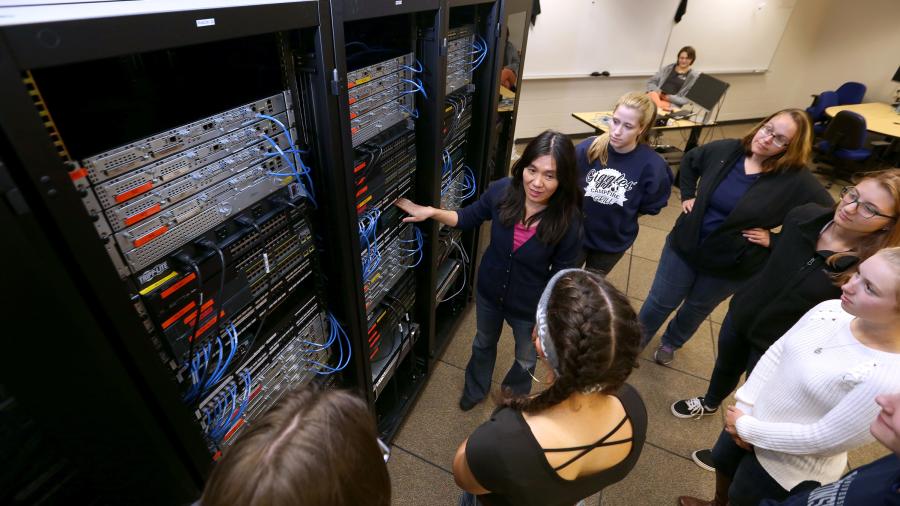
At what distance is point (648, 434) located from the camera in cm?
211

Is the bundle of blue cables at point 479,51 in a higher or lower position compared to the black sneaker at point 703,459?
higher

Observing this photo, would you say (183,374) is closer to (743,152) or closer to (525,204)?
(525,204)

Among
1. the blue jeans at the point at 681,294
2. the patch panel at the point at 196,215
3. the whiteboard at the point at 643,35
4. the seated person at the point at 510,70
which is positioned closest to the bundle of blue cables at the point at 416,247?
the patch panel at the point at 196,215

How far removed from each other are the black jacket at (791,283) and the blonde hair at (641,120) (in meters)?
0.67

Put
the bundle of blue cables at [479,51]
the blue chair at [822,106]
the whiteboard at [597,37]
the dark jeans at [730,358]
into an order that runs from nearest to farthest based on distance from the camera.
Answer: the dark jeans at [730,358] < the bundle of blue cables at [479,51] < the whiteboard at [597,37] < the blue chair at [822,106]

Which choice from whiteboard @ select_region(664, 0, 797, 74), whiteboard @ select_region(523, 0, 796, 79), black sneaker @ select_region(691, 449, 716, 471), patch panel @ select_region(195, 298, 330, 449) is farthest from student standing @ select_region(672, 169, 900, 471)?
whiteboard @ select_region(664, 0, 797, 74)

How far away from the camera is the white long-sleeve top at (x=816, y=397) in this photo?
98 cm

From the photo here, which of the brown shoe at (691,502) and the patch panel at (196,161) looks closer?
the patch panel at (196,161)

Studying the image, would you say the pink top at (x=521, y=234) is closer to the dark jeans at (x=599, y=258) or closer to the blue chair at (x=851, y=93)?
the dark jeans at (x=599, y=258)

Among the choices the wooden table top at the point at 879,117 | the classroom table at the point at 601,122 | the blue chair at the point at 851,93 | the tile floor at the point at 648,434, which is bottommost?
the tile floor at the point at 648,434

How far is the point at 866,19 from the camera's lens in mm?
5926

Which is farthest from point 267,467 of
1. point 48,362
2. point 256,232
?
point 256,232

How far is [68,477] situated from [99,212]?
0.46 m

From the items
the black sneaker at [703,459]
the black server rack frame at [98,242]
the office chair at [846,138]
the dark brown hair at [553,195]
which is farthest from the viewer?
the office chair at [846,138]
